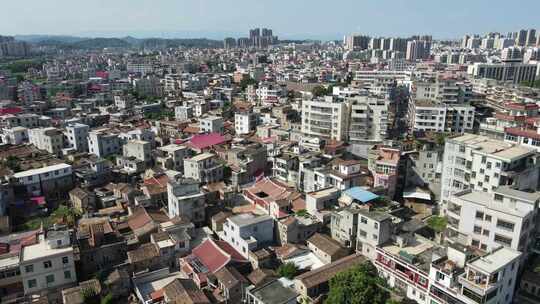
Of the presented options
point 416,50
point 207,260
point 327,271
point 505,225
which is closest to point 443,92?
point 505,225

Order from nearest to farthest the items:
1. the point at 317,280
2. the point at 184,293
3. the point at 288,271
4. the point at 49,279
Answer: the point at 184,293
the point at 49,279
the point at 317,280
the point at 288,271

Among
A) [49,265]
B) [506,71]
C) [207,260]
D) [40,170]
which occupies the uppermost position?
[506,71]

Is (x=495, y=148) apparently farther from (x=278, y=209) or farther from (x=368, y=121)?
(x=368, y=121)

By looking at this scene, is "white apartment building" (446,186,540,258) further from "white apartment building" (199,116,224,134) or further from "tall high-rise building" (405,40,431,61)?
"tall high-rise building" (405,40,431,61)

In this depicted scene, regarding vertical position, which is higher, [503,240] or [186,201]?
[503,240]

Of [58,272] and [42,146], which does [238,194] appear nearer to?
[58,272]

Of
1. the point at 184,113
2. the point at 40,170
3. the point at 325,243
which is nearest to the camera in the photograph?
the point at 325,243
